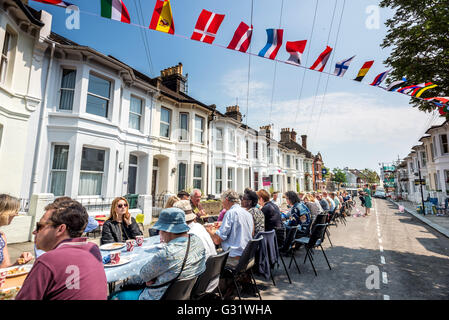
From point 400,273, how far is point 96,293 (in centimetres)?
604

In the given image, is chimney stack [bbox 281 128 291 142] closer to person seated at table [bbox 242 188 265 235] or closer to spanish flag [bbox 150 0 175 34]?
person seated at table [bbox 242 188 265 235]

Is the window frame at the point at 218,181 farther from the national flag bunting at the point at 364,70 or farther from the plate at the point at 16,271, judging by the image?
the plate at the point at 16,271

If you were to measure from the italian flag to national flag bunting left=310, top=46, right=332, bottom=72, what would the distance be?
4.26 metres

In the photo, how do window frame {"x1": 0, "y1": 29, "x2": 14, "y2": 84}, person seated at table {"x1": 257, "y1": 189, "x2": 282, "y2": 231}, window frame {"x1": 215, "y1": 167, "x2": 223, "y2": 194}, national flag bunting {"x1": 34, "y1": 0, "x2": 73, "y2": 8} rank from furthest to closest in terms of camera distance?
window frame {"x1": 215, "y1": 167, "x2": 223, "y2": 194}
window frame {"x1": 0, "y1": 29, "x2": 14, "y2": 84}
person seated at table {"x1": 257, "y1": 189, "x2": 282, "y2": 231}
national flag bunting {"x1": 34, "y1": 0, "x2": 73, "y2": 8}

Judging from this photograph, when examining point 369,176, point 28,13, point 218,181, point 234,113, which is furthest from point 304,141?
point 369,176

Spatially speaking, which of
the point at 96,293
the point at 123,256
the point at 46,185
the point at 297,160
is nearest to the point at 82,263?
the point at 96,293

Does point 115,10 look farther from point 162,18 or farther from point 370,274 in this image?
point 370,274

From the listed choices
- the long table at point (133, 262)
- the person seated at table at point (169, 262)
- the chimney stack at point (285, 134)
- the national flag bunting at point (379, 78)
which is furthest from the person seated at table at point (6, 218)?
the chimney stack at point (285, 134)

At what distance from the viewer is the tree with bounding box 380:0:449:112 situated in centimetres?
524

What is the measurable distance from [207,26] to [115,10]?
169 cm

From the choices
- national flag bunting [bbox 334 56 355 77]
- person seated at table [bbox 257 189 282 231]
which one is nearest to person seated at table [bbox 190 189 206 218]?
person seated at table [bbox 257 189 282 231]

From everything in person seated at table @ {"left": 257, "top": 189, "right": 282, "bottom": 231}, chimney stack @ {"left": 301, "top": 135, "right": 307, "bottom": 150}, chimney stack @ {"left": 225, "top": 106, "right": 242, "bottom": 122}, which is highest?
chimney stack @ {"left": 301, "top": 135, "right": 307, "bottom": 150}

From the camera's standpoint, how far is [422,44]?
567 cm
